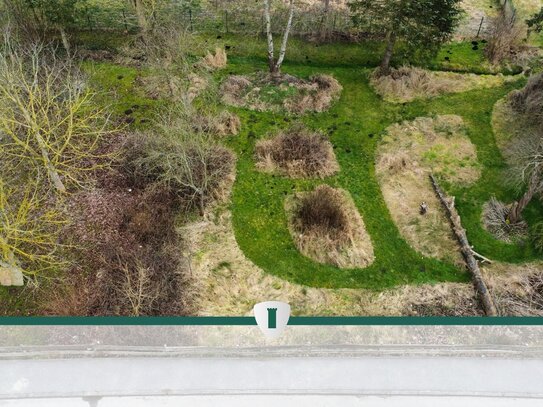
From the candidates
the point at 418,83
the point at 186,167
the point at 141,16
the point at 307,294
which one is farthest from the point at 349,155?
the point at 141,16

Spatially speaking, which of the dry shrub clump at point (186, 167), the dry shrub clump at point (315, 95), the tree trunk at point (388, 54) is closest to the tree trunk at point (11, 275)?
the dry shrub clump at point (186, 167)

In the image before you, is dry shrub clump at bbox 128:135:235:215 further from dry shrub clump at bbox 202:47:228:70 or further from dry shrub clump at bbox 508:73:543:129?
dry shrub clump at bbox 508:73:543:129

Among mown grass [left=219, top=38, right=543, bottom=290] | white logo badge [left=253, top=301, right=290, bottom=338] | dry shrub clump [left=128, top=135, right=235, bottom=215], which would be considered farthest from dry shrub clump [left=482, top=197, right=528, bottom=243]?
dry shrub clump [left=128, top=135, right=235, bottom=215]

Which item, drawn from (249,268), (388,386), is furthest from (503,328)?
(249,268)

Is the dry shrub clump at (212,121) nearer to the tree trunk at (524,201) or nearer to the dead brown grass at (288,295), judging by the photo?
the dead brown grass at (288,295)

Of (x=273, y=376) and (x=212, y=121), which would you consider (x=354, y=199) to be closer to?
(x=212, y=121)
